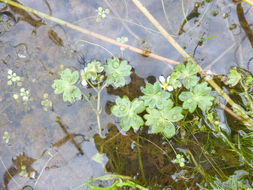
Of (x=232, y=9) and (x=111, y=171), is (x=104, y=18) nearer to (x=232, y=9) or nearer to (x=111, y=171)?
(x=232, y=9)

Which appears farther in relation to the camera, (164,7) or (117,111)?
(164,7)

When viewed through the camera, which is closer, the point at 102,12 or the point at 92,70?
the point at 92,70

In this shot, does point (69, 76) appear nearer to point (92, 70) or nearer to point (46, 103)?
point (92, 70)

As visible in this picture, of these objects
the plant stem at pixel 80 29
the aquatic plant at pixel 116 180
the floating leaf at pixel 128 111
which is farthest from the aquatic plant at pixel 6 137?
the plant stem at pixel 80 29

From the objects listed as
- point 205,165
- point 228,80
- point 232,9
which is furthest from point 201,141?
point 232,9

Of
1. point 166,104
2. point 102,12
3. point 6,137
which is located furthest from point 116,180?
point 102,12

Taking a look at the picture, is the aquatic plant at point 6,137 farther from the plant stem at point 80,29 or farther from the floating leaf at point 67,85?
the plant stem at point 80,29
